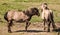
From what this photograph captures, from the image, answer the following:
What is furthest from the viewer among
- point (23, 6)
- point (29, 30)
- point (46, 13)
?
point (23, 6)

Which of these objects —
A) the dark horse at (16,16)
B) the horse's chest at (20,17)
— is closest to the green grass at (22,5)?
the dark horse at (16,16)

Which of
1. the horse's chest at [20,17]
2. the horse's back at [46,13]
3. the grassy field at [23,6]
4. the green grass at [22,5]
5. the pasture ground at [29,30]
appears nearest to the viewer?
the pasture ground at [29,30]

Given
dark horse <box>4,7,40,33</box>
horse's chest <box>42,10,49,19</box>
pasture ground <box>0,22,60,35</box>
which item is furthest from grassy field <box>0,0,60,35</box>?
horse's chest <box>42,10,49,19</box>

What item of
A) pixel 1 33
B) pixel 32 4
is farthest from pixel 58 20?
pixel 32 4

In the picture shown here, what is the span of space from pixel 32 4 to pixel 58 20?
6.71 m

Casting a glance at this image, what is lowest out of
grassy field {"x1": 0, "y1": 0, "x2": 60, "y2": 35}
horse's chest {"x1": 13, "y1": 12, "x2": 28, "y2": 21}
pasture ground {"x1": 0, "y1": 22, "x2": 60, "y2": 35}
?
pasture ground {"x1": 0, "y1": 22, "x2": 60, "y2": 35}

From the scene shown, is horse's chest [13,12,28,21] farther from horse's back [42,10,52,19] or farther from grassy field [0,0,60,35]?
grassy field [0,0,60,35]

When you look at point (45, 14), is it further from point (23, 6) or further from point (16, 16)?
point (23, 6)

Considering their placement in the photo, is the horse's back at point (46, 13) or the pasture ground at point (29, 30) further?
the horse's back at point (46, 13)

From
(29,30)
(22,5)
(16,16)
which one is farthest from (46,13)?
(22,5)

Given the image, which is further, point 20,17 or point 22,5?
point 22,5

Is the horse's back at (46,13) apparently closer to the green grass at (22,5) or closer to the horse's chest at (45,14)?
the horse's chest at (45,14)

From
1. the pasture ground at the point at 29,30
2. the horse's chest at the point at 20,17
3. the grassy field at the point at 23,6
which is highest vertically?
the horse's chest at the point at 20,17

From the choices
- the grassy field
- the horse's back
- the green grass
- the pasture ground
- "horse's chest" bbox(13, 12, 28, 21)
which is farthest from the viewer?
the green grass
